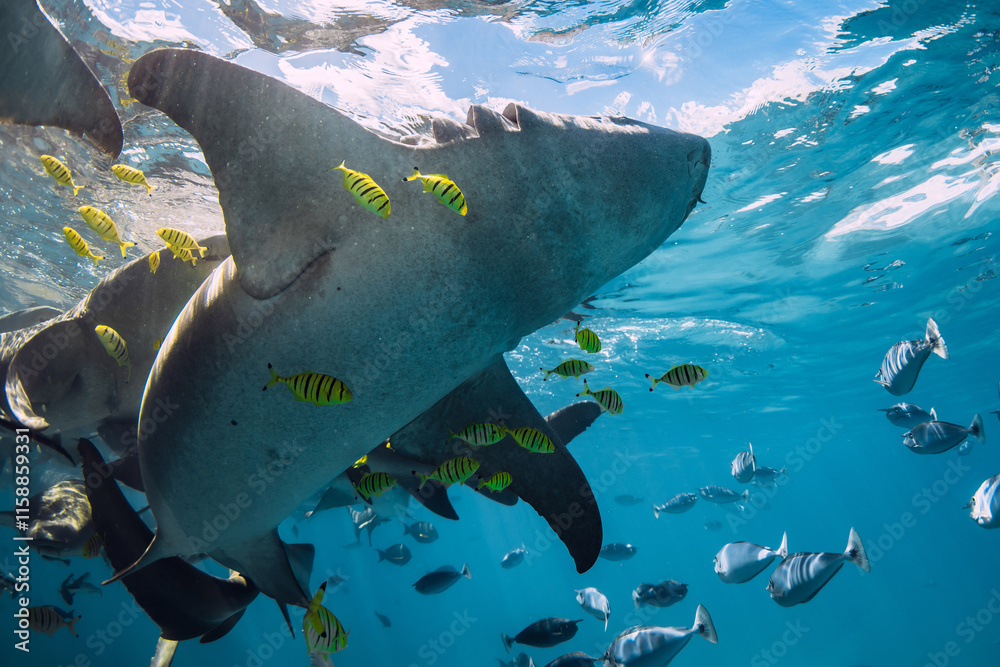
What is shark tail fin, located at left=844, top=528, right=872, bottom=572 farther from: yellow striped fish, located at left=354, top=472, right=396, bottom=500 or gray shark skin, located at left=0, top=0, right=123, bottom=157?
gray shark skin, located at left=0, top=0, right=123, bottom=157

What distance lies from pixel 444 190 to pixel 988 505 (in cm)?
874

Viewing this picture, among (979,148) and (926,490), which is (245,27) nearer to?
(979,148)

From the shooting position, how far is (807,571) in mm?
6324

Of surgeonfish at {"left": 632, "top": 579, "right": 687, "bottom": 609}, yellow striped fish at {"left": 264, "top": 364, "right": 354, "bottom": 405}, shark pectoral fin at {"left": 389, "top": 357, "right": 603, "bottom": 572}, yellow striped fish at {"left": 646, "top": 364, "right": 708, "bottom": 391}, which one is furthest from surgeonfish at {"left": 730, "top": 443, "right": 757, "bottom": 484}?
yellow striped fish at {"left": 264, "top": 364, "right": 354, "bottom": 405}

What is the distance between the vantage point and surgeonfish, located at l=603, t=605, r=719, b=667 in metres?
6.90

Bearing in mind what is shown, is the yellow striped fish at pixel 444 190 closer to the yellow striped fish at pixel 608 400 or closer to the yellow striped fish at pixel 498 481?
the yellow striped fish at pixel 498 481

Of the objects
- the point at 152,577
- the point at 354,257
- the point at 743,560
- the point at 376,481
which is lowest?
the point at 743,560

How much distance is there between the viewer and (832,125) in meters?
9.98

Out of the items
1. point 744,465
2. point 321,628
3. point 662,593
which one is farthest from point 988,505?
point 321,628

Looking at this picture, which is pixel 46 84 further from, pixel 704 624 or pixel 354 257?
pixel 704 624

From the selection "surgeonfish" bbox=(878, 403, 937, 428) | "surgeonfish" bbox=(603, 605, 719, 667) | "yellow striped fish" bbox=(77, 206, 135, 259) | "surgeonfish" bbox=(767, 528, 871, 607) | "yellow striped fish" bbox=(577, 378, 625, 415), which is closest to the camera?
"yellow striped fish" bbox=(77, 206, 135, 259)

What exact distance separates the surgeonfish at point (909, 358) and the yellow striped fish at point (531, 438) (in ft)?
18.5

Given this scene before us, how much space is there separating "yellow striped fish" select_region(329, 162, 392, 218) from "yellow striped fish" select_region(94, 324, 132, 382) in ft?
8.85

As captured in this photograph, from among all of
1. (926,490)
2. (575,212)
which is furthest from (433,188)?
(926,490)
